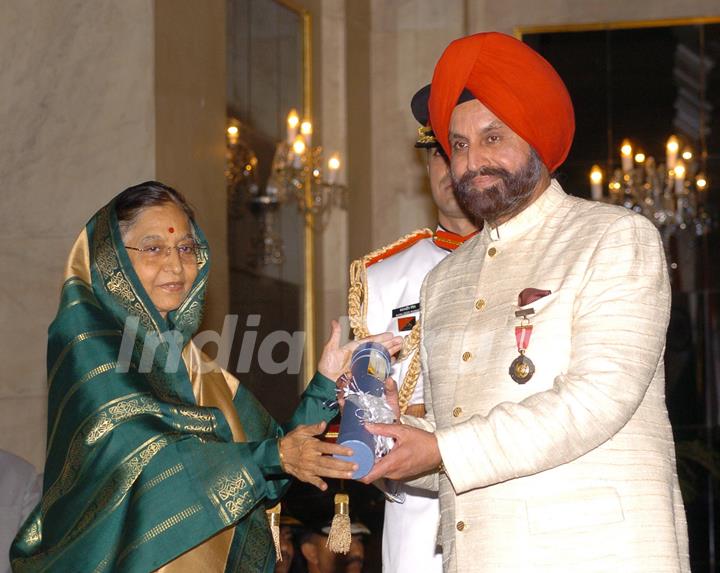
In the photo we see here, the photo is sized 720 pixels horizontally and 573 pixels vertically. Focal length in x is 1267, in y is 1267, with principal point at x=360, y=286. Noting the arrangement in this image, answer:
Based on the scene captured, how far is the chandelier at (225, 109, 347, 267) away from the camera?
7938 millimetres

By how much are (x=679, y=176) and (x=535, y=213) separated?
639 centimetres

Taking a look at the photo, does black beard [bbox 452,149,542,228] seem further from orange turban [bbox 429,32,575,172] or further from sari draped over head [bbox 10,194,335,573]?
sari draped over head [bbox 10,194,335,573]

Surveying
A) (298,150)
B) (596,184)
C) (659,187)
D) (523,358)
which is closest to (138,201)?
(523,358)

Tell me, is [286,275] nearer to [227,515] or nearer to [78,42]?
[78,42]

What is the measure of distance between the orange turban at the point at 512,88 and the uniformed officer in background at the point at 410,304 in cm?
118

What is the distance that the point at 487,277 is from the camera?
121 inches

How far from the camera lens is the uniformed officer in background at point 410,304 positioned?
403 cm

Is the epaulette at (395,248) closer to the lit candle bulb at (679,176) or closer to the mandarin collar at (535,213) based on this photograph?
the mandarin collar at (535,213)

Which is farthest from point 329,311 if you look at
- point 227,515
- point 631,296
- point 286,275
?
point 631,296

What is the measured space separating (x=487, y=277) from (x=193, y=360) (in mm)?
1304

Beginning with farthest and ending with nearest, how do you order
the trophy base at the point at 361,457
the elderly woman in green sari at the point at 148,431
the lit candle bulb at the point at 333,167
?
1. the lit candle bulb at the point at 333,167
2. the elderly woman in green sari at the point at 148,431
3. the trophy base at the point at 361,457

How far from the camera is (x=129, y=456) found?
Result: 3561mm

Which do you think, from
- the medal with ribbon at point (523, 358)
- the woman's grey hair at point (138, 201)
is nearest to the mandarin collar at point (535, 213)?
the medal with ribbon at point (523, 358)

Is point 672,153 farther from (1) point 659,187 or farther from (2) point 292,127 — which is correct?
(2) point 292,127
